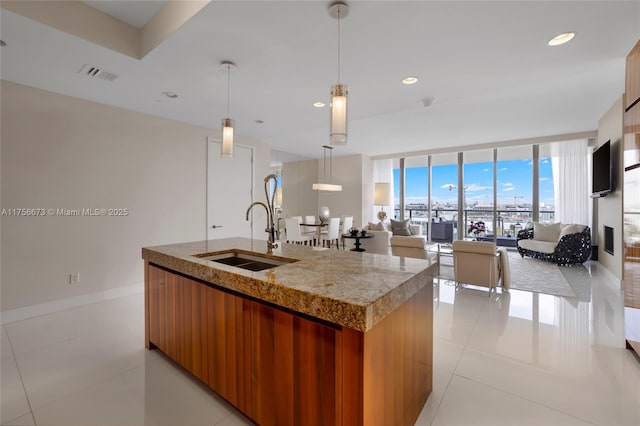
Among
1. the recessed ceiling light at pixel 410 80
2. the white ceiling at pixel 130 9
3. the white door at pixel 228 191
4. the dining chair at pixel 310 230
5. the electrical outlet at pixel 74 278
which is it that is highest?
the white ceiling at pixel 130 9

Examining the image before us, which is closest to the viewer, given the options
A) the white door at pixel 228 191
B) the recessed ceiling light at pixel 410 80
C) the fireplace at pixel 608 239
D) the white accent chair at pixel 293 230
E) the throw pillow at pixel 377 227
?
the recessed ceiling light at pixel 410 80

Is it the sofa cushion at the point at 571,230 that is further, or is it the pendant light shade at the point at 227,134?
the sofa cushion at the point at 571,230

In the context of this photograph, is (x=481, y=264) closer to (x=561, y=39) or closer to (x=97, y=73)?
(x=561, y=39)

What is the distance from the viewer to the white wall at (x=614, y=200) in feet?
13.7

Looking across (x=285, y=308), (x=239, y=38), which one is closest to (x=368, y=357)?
(x=285, y=308)

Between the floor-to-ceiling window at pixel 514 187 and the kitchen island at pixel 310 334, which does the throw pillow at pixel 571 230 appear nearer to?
the floor-to-ceiling window at pixel 514 187

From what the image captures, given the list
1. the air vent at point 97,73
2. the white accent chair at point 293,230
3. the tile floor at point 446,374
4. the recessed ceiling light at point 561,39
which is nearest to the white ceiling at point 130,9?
the air vent at point 97,73

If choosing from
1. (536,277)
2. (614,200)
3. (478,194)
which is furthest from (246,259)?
(478,194)

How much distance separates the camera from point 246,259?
7.51 ft

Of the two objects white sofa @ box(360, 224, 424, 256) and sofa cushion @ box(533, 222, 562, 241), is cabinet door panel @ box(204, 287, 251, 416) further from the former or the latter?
sofa cushion @ box(533, 222, 562, 241)

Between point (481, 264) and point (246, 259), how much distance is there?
3225mm

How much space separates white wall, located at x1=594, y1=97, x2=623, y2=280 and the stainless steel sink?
5.16 m

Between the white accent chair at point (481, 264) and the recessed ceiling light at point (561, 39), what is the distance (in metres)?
2.25

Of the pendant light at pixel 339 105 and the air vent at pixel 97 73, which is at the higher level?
the air vent at pixel 97 73
